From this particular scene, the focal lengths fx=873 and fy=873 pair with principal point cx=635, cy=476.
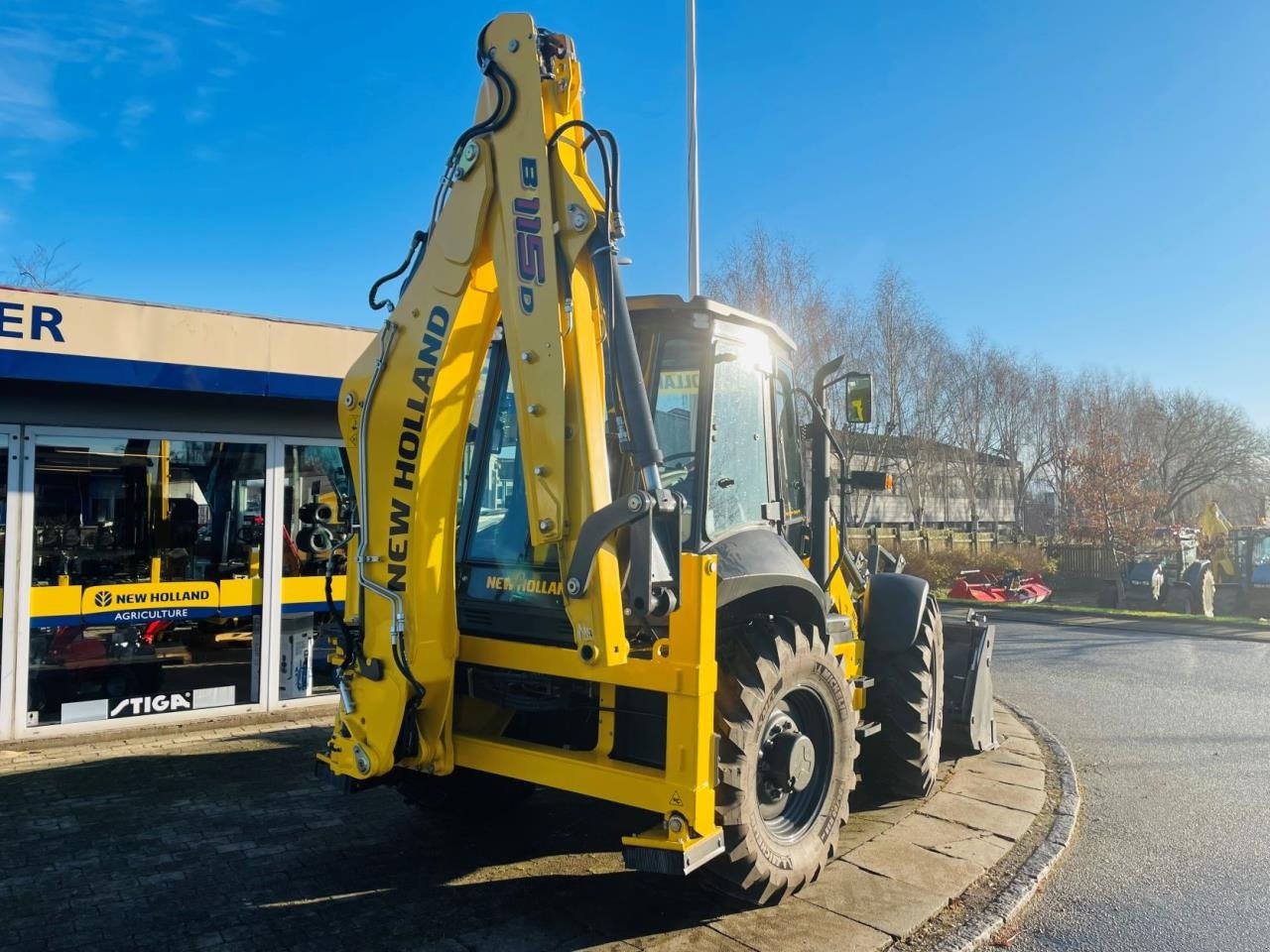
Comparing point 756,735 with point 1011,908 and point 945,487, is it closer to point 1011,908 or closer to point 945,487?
point 1011,908

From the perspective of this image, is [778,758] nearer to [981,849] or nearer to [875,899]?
[875,899]

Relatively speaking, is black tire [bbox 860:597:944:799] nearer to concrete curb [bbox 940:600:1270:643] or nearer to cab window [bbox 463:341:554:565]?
cab window [bbox 463:341:554:565]

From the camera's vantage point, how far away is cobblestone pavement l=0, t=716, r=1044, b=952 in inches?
146

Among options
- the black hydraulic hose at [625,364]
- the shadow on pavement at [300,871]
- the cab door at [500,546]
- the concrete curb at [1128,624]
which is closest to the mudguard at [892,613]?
the shadow on pavement at [300,871]

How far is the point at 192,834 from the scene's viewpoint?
15.9 feet

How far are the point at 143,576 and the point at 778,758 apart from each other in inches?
229

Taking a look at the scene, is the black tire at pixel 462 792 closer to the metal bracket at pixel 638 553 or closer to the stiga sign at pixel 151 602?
the metal bracket at pixel 638 553

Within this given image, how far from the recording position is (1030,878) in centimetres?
447

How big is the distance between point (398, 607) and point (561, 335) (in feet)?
4.56

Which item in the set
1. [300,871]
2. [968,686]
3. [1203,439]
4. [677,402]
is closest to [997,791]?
[968,686]

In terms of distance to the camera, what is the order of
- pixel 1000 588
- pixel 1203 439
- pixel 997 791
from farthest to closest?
pixel 1203 439 < pixel 1000 588 < pixel 997 791

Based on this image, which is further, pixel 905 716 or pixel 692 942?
pixel 905 716

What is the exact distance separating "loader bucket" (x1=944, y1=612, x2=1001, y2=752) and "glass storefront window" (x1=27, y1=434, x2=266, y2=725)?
19.5 ft

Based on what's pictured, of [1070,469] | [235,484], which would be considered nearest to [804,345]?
[1070,469]
